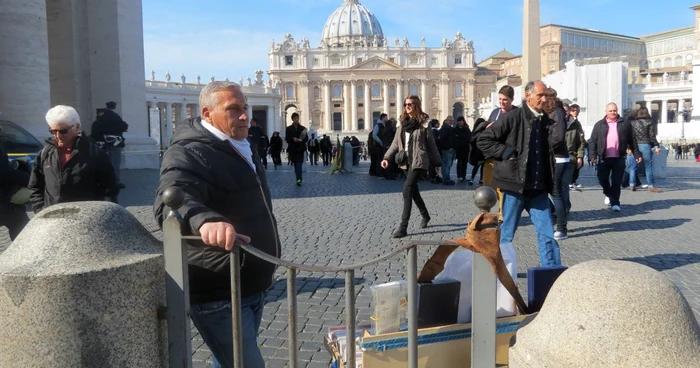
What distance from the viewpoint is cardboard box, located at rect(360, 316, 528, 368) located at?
211 centimetres

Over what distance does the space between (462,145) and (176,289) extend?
11478mm

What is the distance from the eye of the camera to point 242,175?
215cm

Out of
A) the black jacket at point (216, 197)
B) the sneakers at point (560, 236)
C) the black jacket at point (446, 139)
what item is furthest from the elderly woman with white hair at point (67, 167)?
the black jacket at point (446, 139)

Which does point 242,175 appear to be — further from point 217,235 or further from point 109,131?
point 109,131

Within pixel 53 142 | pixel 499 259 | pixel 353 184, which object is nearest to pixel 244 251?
pixel 499 259

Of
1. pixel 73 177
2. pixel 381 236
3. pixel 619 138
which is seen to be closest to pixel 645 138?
pixel 619 138

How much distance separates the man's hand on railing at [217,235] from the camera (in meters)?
1.85

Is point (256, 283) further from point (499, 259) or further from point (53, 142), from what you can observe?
point (53, 142)

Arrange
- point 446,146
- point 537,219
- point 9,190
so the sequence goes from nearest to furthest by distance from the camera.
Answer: point 9,190 → point 537,219 → point 446,146

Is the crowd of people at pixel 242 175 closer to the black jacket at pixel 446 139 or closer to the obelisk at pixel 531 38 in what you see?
the black jacket at pixel 446 139

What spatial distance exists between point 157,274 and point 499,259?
1083 mm

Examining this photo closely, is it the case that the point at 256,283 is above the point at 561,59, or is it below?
below

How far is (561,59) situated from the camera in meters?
84.5

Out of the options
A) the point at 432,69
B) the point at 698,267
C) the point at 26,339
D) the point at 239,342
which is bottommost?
the point at 698,267
